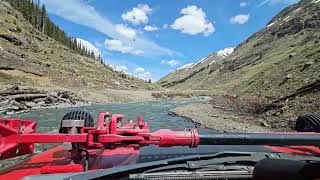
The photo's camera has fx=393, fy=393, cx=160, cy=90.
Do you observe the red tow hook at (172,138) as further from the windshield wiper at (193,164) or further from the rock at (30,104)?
the rock at (30,104)

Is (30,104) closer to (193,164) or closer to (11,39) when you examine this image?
(193,164)

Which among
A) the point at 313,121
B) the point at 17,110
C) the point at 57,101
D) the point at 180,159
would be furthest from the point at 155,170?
the point at 57,101

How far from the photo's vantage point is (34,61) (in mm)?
92125

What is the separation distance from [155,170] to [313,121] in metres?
4.22

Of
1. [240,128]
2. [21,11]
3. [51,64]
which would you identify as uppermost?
[21,11]

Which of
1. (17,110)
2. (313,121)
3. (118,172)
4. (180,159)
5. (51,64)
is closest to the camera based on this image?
(118,172)

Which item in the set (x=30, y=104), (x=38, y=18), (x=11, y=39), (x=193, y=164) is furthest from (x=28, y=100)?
(x=38, y=18)

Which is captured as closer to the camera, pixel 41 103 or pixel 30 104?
pixel 30 104

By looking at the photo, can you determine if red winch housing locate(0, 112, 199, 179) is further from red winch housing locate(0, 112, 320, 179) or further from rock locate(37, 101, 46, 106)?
rock locate(37, 101, 46, 106)

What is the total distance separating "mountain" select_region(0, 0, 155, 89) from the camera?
7272cm

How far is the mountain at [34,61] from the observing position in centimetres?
7272

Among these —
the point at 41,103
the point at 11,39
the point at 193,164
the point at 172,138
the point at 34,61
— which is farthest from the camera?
the point at 11,39

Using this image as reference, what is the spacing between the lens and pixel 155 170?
4.73 metres

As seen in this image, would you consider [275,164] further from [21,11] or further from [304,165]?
[21,11]
